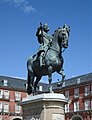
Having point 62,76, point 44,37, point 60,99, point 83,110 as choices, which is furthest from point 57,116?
point 83,110

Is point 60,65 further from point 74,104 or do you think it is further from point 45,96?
point 74,104

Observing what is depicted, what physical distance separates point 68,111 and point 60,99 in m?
41.3

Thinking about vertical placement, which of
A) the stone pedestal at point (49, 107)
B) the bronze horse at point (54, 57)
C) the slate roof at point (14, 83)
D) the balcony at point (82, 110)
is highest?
the slate roof at point (14, 83)

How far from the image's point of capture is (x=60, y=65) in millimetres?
10883

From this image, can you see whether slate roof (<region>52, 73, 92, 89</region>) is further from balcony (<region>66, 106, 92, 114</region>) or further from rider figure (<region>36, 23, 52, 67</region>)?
rider figure (<region>36, 23, 52, 67</region>)

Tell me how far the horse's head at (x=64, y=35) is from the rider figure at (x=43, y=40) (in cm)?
51

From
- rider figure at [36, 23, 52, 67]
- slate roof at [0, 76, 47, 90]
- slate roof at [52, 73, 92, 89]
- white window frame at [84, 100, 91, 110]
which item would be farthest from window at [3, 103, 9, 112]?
rider figure at [36, 23, 52, 67]

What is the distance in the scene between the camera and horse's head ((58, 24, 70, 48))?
1077 centimetres

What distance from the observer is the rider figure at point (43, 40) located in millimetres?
10884

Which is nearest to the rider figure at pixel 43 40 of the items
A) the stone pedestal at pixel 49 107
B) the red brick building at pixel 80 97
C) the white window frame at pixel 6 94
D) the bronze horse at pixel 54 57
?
the bronze horse at pixel 54 57

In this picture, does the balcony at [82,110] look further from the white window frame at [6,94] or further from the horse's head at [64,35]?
the horse's head at [64,35]

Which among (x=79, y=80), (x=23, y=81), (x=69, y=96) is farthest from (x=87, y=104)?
(x=23, y=81)

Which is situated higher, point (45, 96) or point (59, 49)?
point (59, 49)

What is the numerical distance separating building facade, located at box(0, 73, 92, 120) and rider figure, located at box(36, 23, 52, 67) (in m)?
35.7
